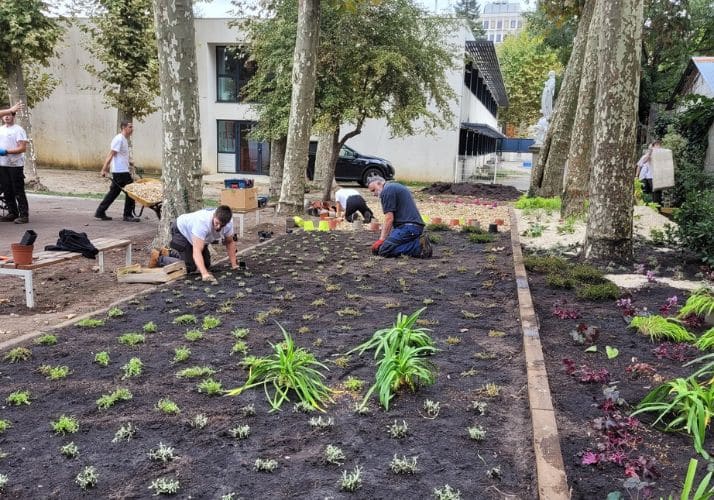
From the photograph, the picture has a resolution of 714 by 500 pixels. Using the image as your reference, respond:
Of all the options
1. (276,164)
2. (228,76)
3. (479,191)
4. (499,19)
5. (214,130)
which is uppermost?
(499,19)

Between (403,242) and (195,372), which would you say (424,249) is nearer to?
(403,242)

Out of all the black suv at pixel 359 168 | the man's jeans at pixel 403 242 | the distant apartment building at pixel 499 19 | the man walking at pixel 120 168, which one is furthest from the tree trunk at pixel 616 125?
the distant apartment building at pixel 499 19

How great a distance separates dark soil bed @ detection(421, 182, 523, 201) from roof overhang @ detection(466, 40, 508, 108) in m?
4.35

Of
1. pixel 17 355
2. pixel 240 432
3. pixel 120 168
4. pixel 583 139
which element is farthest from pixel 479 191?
pixel 240 432

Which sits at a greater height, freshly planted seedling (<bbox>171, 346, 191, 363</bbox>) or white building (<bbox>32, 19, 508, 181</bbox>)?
white building (<bbox>32, 19, 508, 181</bbox>)

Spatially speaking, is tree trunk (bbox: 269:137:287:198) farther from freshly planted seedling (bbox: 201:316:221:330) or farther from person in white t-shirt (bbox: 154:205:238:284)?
freshly planted seedling (bbox: 201:316:221:330)

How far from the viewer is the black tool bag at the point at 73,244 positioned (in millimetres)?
6492

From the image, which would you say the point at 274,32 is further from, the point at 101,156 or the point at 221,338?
the point at 101,156

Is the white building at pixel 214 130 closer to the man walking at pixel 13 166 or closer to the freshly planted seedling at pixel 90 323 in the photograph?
the man walking at pixel 13 166

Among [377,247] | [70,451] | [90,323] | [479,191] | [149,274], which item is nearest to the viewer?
[70,451]

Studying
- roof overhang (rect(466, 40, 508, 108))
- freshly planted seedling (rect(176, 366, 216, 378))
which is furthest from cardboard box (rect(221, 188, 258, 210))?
roof overhang (rect(466, 40, 508, 108))

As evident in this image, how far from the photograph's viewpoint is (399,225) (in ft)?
27.5

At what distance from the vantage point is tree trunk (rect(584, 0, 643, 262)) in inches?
277

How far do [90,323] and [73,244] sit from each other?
1.92 metres
